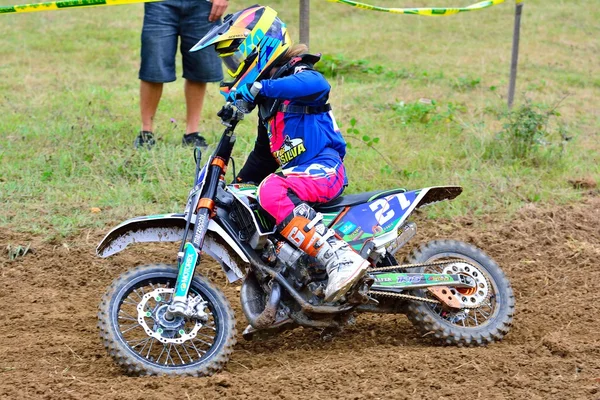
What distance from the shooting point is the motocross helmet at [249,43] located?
14.3 ft

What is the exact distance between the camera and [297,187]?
14.6 ft

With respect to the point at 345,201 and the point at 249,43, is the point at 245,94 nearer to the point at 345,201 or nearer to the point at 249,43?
the point at 249,43

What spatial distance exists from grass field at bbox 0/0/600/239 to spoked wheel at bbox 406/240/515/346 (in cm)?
197

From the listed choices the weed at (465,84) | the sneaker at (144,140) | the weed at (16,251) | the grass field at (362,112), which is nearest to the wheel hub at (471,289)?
the grass field at (362,112)

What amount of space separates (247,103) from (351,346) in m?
Result: 1.53

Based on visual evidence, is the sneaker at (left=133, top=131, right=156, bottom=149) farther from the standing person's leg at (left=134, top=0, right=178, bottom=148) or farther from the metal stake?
the metal stake

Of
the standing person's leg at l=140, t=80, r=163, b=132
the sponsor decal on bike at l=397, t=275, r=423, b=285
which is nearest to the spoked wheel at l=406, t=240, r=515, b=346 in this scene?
the sponsor decal on bike at l=397, t=275, r=423, b=285

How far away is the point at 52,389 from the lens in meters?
3.99

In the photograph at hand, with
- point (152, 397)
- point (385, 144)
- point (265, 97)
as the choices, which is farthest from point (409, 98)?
point (152, 397)

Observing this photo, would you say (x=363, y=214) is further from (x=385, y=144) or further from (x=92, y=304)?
(x=385, y=144)

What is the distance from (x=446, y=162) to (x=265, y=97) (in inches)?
147

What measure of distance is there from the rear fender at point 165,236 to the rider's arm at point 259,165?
0.61m

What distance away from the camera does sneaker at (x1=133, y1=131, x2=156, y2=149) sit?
7.81 meters

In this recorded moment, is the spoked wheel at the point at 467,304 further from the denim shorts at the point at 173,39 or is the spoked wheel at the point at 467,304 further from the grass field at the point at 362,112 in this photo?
the denim shorts at the point at 173,39
